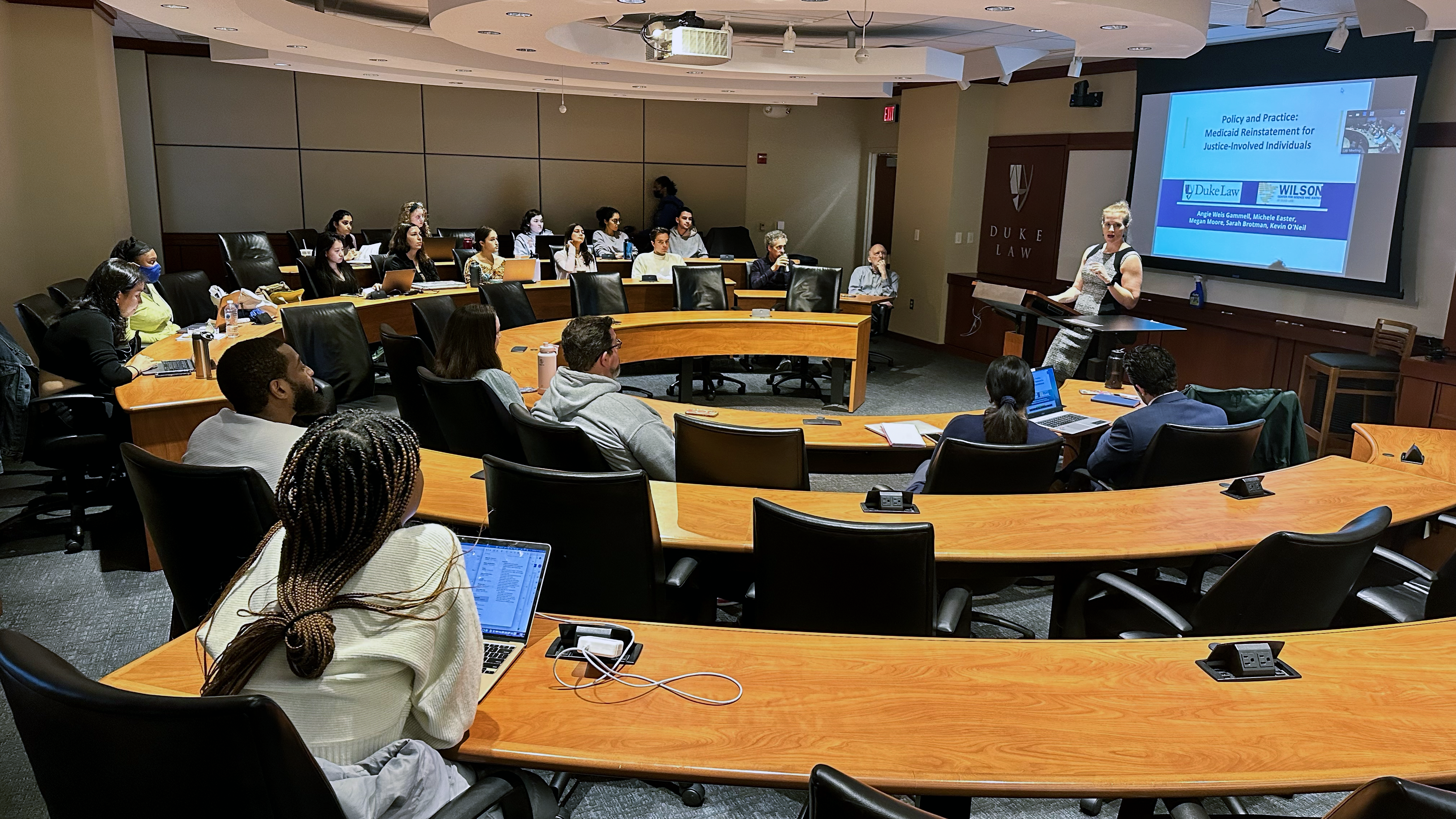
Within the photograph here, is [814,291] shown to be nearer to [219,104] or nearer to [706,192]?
[706,192]

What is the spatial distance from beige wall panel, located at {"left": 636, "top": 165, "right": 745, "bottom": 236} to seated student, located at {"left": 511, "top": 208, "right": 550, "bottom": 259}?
215 centimetres

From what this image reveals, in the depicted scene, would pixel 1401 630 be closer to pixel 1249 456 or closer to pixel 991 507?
pixel 991 507

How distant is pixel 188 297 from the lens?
6.94m

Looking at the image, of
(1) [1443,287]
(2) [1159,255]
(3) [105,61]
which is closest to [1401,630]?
(1) [1443,287]

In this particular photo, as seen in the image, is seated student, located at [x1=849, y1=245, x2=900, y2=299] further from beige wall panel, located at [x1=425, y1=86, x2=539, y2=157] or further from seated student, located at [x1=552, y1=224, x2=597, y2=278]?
beige wall panel, located at [x1=425, y1=86, x2=539, y2=157]

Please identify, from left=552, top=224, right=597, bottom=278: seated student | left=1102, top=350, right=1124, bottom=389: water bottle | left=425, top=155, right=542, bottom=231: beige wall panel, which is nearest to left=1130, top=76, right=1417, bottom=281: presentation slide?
left=1102, top=350, right=1124, bottom=389: water bottle

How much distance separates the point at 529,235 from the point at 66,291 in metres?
4.84

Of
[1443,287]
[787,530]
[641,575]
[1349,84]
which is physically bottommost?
[641,575]

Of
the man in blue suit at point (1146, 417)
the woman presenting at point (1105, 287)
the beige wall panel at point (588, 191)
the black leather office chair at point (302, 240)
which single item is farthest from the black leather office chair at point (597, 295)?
the beige wall panel at point (588, 191)

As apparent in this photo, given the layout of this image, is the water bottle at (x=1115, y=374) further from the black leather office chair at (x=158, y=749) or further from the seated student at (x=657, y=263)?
the black leather office chair at (x=158, y=749)

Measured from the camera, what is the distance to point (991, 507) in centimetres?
298

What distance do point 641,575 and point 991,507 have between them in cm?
115

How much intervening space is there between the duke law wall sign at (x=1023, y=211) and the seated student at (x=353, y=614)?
27.7 ft

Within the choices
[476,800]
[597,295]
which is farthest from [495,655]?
[597,295]
